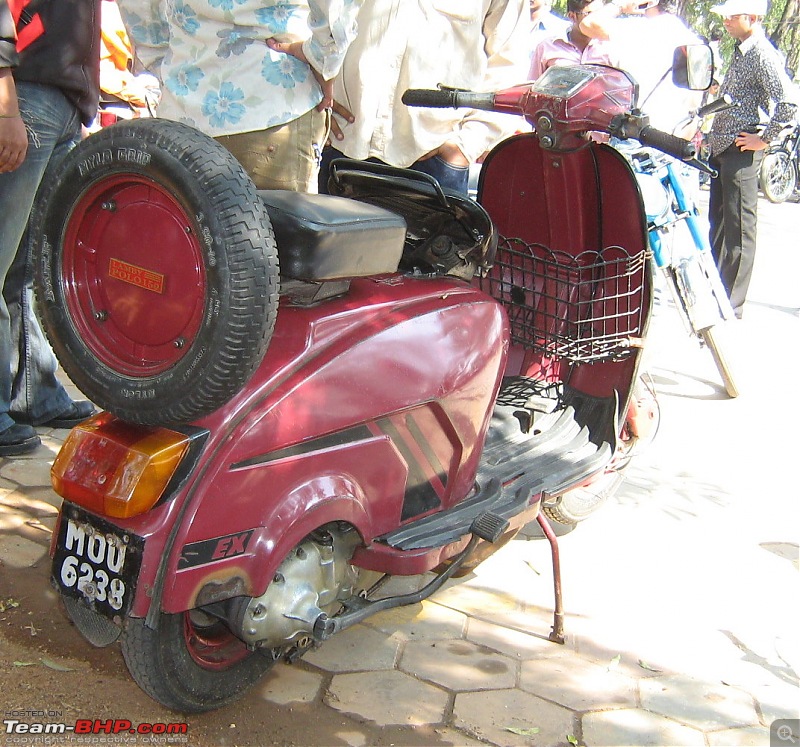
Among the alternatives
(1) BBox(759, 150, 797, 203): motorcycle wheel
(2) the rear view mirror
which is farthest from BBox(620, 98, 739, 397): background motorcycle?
(1) BBox(759, 150, 797, 203): motorcycle wheel

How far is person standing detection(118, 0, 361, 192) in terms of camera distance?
2398mm

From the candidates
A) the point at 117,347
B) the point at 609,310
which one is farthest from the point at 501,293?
the point at 117,347

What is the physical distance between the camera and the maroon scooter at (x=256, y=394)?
5.71 feet

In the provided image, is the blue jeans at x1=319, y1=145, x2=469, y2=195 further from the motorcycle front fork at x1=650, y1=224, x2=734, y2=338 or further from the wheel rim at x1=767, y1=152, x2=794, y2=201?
the wheel rim at x1=767, y1=152, x2=794, y2=201

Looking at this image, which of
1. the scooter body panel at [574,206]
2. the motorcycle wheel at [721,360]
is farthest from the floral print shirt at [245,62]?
the motorcycle wheel at [721,360]

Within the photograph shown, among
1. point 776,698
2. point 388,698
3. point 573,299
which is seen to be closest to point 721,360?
point 573,299

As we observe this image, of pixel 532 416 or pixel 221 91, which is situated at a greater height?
pixel 221 91

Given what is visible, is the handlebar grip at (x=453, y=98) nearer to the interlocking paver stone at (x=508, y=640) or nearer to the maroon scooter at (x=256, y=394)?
the maroon scooter at (x=256, y=394)

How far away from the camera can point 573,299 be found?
307cm

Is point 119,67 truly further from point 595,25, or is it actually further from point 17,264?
point 595,25

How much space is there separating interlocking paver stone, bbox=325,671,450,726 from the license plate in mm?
696

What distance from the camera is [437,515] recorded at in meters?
2.36

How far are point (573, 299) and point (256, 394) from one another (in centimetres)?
153

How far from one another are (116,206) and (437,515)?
3.66 ft
